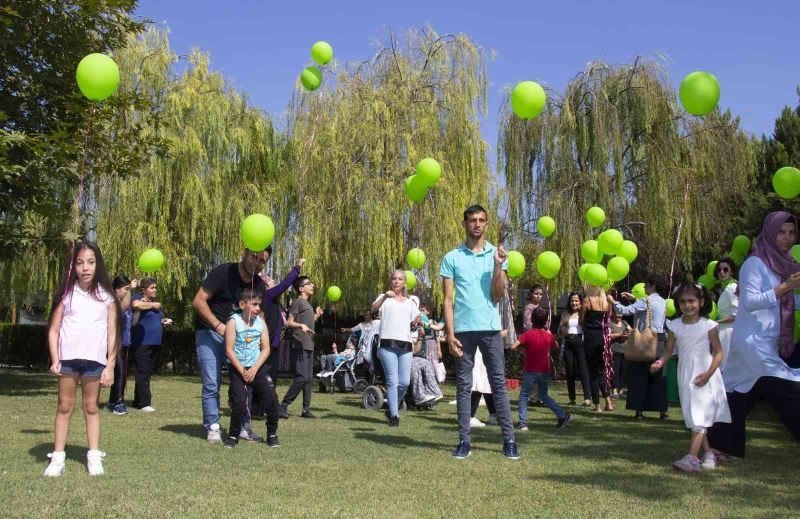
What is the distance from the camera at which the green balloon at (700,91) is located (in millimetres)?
6699

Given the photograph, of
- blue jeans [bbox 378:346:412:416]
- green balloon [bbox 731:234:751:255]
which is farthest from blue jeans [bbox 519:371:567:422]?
green balloon [bbox 731:234:751:255]

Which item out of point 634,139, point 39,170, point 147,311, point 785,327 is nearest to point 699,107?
point 785,327

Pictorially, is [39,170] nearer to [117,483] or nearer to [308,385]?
[308,385]

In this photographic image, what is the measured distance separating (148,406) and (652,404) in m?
6.39

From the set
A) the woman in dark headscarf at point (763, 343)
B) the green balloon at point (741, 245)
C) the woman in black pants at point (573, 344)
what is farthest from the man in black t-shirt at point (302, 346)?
the green balloon at point (741, 245)

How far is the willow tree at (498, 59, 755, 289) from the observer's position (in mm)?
18344

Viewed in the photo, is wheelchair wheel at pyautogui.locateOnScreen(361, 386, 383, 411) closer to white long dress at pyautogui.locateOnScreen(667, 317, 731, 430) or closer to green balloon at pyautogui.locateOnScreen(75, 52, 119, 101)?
white long dress at pyautogui.locateOnScreen(667, 317, 731, 430)

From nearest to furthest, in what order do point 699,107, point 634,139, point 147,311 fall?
point 699,107 → point 147,311 → point 634,139

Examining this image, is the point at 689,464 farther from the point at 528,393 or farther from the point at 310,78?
the point at 310,78

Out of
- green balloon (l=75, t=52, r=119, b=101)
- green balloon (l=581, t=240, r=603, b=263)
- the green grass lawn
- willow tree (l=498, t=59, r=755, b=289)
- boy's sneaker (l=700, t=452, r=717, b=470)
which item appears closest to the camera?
the green grass lawn

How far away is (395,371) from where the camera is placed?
852 cm

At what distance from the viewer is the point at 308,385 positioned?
942cm

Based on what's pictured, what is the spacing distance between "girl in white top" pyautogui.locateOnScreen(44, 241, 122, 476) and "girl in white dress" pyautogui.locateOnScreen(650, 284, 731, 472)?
13.9 ft

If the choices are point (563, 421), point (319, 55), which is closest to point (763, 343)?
point (563, 421)
